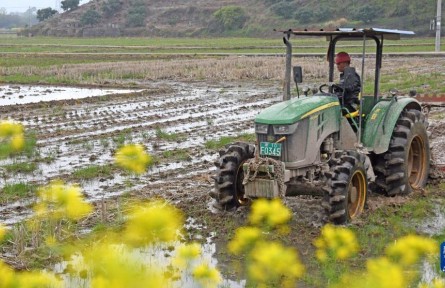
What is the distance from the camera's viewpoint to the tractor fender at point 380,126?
29.3ft

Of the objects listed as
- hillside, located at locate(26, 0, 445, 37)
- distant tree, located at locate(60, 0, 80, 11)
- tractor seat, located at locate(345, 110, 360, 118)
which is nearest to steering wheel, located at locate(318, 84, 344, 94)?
tractor seat, located at locate(345, 110, 360, 118)

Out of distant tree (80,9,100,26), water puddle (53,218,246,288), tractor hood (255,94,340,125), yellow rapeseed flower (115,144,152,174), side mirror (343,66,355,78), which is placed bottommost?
distant tree (80,9,100,26)

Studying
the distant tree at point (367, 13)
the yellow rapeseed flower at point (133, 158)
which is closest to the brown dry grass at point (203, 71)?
the yellow rapeseed flower at point (133, 158)

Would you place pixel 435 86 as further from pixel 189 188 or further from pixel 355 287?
pixel 355 287

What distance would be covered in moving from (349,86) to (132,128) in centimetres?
850

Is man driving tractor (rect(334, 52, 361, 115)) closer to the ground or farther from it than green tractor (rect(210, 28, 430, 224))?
farther from it

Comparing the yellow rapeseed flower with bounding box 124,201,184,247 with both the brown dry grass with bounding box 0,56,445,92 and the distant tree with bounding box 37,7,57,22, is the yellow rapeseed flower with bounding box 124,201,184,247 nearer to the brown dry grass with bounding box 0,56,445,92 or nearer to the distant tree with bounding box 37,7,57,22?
the brown dry grass with bounding box 0,56,445,92

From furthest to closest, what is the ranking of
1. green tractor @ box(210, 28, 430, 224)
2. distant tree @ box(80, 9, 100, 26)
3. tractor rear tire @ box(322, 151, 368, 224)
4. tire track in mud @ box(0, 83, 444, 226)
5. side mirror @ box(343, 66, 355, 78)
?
distant tree @ box(80, 9, 100, 26), tire track in mud @ box(0, 83, 444, 226), side mirror @ box(343, 66, 355, 78), green tractor @ box(210, 28, 430, 224), tractor rear tire @ box(322, 151, 368, 224)

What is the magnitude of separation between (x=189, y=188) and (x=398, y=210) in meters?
3.08

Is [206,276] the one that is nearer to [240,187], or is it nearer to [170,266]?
[170,266]

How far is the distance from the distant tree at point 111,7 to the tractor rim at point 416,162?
3936 inches

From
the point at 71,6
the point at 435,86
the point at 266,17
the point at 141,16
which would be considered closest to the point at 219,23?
the point at 266,17

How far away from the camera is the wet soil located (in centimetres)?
880

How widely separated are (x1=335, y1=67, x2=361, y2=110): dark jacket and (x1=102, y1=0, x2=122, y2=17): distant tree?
10059 centimetres
